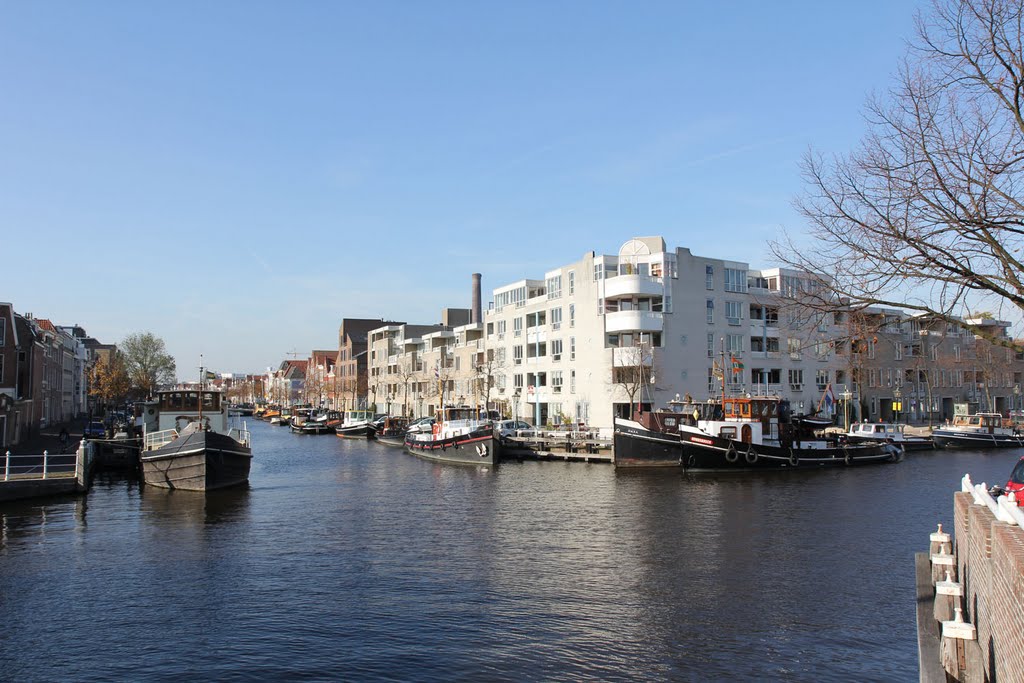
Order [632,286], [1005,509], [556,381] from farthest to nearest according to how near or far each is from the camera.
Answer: [556,381] → [632,286] → [1005,509]

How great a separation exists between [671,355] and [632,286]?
7.25 m

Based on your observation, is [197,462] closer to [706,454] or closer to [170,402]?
[170,402]

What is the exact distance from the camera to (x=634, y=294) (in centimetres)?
7000

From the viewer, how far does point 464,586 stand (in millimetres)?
21406

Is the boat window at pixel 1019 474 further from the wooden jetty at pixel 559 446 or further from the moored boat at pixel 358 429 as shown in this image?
the moored boat at pixel 358 429

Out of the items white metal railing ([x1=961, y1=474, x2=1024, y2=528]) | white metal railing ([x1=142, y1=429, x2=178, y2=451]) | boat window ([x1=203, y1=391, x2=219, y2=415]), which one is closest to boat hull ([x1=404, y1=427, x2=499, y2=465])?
boat window ([x1=203, y1=391, x2=219, y2=415])

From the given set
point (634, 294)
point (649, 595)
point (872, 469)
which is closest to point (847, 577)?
point (649, 595)

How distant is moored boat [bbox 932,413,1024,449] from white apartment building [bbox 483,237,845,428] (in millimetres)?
12489

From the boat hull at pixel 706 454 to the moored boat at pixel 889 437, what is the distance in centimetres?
793

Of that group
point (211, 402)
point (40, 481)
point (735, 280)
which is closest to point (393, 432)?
point (211, 402)

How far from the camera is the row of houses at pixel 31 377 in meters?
58.1

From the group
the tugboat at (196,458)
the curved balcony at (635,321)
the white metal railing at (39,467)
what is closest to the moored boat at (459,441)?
the curved balcony at (635,321)

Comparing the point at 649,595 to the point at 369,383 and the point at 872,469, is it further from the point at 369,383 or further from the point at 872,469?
the point at 369,383

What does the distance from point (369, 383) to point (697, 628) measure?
401 feet
